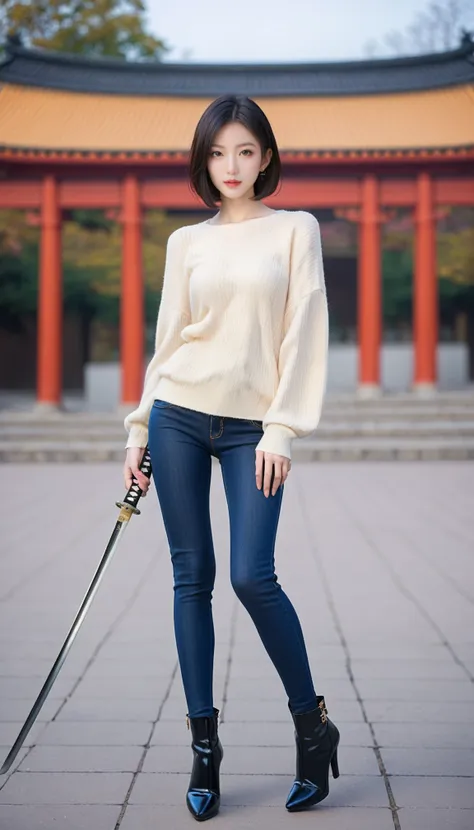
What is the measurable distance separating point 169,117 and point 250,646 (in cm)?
1576

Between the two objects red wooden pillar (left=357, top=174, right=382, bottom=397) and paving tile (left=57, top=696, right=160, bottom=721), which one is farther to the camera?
red wooden pillar (left=357, top=174, right=382, bottom=397)

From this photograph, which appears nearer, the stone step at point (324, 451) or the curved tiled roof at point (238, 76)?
the stone step at point (324, 451)

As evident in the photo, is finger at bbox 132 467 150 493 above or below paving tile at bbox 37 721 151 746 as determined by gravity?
above

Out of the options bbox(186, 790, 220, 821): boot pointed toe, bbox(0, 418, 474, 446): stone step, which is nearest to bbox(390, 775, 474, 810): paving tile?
bbox(186, 790, 220, 821): boot pointed toe

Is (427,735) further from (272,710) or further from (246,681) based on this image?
(246,681)

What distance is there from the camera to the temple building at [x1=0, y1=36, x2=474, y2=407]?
16.6 m

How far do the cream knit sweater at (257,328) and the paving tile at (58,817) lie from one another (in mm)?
935

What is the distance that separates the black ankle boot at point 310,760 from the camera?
8.20 feet

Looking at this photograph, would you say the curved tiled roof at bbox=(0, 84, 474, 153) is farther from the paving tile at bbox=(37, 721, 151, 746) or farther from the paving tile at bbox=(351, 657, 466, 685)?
the paving tile at bbox=(37, 721, 151, 746)

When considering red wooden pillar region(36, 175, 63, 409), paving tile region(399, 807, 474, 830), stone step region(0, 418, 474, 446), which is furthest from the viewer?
red wooden pillar region(36, 175, 63, 409)

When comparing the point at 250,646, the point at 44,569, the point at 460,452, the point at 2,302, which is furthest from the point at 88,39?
the point at 250,646

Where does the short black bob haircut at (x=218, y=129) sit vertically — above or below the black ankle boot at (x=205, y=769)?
above

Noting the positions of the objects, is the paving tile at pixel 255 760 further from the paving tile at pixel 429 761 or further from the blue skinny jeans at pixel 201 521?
the blue skinny jeans at pixel 201 521

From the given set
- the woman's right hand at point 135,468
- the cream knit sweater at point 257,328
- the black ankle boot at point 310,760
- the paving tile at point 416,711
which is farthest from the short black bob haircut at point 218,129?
the paving tile at point 416,711
